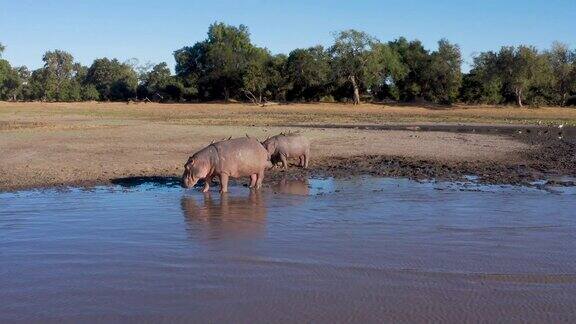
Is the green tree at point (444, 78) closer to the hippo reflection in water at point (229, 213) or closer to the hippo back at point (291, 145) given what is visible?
the hippo back at point (291, 145)

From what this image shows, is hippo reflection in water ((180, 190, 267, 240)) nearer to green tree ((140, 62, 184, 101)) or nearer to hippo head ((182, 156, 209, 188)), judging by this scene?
hippo head ((182, 156, 209, 188))

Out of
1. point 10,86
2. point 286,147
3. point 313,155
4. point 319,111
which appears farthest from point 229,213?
point 10,86

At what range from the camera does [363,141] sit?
2498cm

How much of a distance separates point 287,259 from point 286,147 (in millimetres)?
9811

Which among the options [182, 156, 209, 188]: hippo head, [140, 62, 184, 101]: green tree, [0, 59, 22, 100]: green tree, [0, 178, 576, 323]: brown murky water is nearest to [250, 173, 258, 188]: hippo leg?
[182, 156, 209, 188]: hippo head

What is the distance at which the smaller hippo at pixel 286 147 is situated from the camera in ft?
56.5

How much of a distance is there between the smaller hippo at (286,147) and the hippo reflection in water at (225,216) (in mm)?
4499

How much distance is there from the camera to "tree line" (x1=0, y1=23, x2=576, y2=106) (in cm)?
6116

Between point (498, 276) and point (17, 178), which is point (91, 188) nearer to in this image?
point (17, 178)

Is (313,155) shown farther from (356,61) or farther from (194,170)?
(356,61)

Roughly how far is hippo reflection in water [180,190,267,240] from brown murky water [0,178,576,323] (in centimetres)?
3

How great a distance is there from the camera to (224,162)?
510 inches

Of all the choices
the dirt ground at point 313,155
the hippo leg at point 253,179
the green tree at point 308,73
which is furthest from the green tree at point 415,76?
the hippo leg at point 253,179

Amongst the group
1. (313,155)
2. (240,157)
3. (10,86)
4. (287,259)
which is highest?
(10,86)
